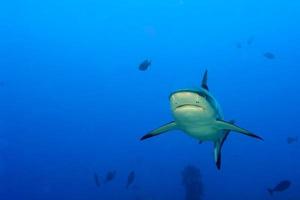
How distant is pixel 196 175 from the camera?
60.4 feet

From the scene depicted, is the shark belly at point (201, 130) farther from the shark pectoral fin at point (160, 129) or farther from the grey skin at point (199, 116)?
the shark pectoral fin at point (160, 129)

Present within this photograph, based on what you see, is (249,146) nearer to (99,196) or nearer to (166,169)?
(166,169)

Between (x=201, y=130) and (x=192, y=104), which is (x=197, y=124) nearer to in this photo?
(x=201, y=130)

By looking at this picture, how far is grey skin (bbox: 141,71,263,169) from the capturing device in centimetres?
381

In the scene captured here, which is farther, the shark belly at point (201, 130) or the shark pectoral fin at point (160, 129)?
the shark pectoral fin at point (160, 129)

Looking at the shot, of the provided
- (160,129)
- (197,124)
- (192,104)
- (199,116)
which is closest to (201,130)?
(197,124)

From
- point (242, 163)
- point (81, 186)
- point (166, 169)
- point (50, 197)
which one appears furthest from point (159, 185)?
point (242, 163)

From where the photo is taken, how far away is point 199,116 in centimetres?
415

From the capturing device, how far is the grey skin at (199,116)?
150 inches

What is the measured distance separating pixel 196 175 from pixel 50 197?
30.5 meters

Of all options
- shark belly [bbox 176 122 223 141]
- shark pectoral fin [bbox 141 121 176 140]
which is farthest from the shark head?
shark pectoral fin [bbox 141 121 176 140]

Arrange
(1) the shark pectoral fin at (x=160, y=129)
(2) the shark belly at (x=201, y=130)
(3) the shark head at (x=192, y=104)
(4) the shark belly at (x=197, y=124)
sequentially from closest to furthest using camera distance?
(3) the shark head at (x=192, y=104), (4) the shark belly at (x=197, y=124), (2) the shark belly at (x=201, y=130), (1) the shark pectoral fin at (x=160, y=129)

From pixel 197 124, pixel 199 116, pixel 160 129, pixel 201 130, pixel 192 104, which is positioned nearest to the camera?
pixel 192 104

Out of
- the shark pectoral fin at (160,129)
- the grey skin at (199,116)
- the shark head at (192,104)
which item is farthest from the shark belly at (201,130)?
the shark head at (192,104)
